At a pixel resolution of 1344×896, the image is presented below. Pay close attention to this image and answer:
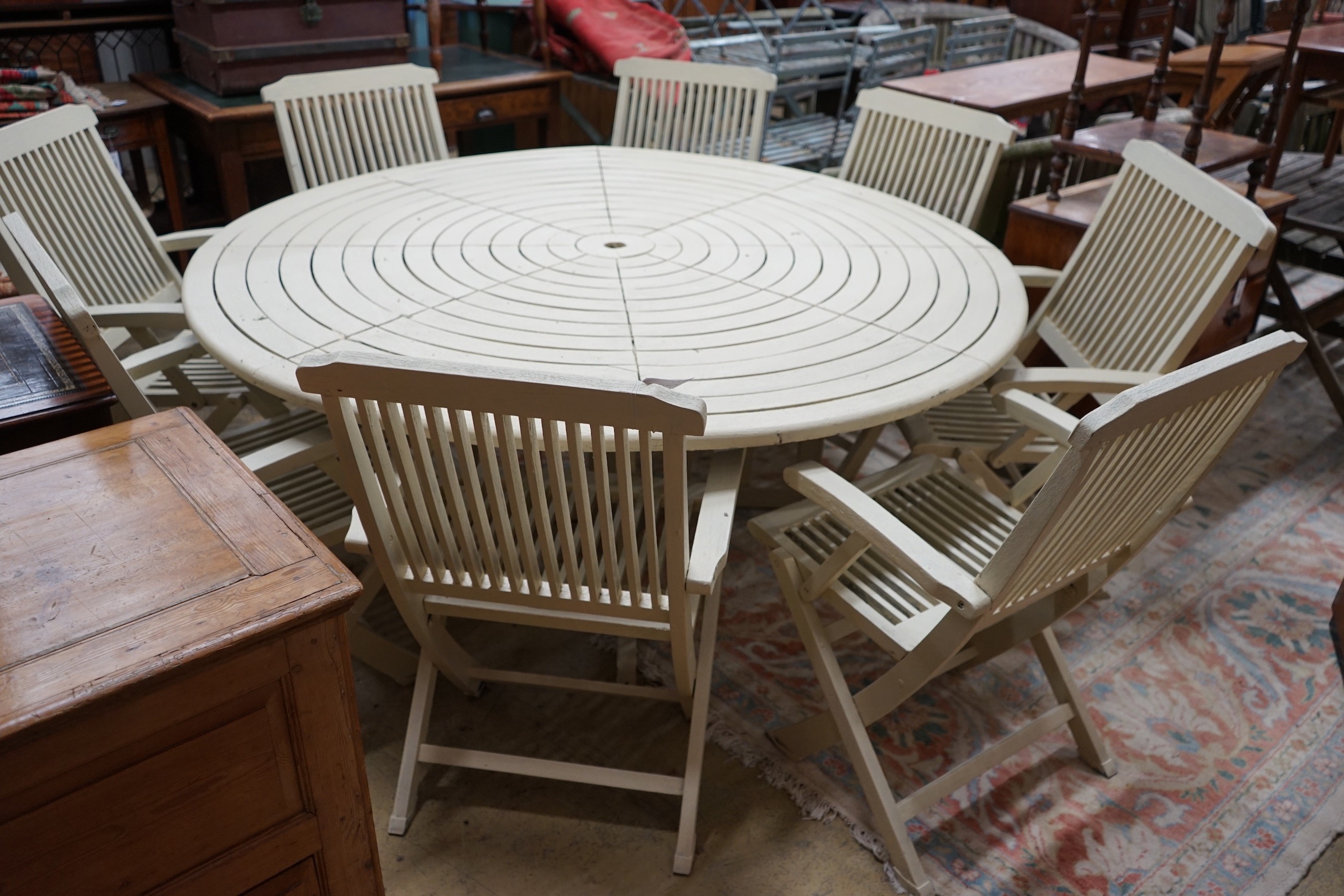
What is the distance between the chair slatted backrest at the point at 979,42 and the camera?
543 cm

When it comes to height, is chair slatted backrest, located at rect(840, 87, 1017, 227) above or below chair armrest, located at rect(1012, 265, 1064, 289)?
above

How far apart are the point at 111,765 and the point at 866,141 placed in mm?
2884

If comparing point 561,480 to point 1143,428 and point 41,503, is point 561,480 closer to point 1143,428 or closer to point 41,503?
point 41,503

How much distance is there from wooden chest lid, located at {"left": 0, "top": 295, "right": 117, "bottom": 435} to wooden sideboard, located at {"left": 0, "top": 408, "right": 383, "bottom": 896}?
0.76 ft

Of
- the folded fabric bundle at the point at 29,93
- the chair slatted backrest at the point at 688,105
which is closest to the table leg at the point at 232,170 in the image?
the folded fabric bundle at the point at 29,93

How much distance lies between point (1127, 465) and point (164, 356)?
195cm

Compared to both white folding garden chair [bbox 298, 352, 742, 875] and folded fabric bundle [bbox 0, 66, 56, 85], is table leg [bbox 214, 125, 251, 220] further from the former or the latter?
white folding garden chair [bbox 298, 352, 742, 875]

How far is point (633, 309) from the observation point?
86.2 inches

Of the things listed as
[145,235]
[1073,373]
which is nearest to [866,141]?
[1073,373]

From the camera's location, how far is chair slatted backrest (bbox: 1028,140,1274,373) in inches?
85.7

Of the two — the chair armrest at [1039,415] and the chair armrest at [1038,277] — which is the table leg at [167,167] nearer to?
the chair armrest at [1038,277]

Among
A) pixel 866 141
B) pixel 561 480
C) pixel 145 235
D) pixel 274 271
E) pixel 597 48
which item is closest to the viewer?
pixel 561 480

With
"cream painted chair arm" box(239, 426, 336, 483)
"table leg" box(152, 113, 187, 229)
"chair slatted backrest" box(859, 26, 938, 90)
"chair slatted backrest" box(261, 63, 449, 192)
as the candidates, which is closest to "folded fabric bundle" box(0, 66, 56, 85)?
"table leg" box(152, 113, 187, 229)

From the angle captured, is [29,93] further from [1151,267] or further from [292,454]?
[1151,267]
